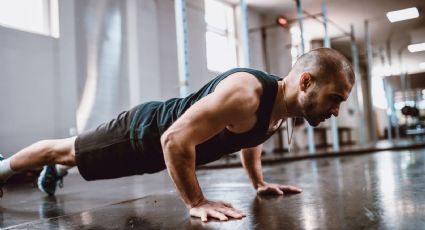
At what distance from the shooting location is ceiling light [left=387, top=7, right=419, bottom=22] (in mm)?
8336

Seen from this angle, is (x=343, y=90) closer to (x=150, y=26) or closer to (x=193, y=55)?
(x=150, y=26)

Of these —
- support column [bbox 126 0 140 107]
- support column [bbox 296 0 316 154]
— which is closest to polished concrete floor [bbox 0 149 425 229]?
support column [bbox 126 0 140 107]

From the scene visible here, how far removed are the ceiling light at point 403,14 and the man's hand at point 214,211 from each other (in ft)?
27.3

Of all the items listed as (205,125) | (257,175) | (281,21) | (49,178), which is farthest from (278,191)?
(281,21)

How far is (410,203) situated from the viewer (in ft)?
4.05

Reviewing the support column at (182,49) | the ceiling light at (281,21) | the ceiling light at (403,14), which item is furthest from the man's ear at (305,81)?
the ceiling light at (403,14)

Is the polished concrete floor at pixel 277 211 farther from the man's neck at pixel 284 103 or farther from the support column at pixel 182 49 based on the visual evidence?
the support column at pixel 182 49

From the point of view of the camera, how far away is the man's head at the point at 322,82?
3.91ft

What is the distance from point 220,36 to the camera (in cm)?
Result: 713

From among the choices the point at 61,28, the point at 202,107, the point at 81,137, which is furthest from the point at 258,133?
the point at 61,28

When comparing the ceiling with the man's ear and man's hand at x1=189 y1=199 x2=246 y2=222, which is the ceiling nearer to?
the man's ear

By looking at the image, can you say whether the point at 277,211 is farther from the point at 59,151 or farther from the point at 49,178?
the point at 49,178

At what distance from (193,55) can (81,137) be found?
4652mm

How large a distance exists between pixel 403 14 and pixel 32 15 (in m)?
7.40
